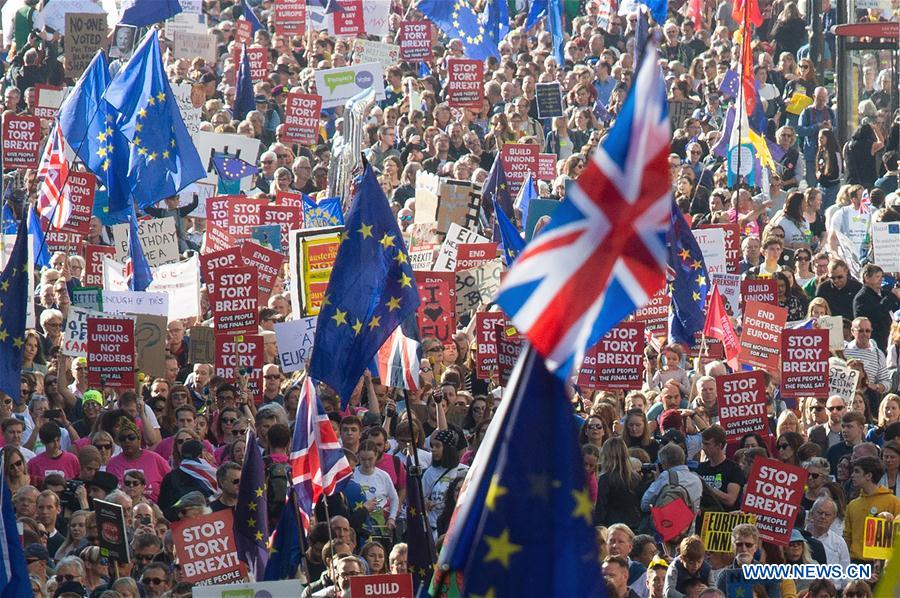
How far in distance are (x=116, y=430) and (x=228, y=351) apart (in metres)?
1.65

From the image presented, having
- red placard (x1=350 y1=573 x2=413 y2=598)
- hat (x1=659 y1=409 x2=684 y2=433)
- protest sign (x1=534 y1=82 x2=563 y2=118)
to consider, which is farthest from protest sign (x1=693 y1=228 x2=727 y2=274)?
red placard (x1=350 y1=573 x2=413 y2=598)

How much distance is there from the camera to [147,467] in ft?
45.4

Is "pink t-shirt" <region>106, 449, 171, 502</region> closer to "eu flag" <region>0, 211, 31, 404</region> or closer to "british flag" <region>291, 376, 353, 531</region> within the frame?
"eu flag" <region>0, 211, 31, 404</region>

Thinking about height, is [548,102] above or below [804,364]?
above

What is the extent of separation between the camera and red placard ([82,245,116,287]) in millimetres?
18406

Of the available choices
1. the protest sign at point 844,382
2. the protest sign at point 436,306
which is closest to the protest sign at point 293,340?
the protest sign at point 436,306

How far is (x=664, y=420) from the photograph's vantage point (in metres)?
14.8

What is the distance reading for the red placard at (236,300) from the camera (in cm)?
1582

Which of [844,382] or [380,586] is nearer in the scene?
[380,586]

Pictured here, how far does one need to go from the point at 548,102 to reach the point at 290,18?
7.08 metres

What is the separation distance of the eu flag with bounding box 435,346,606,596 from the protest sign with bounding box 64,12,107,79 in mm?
20002

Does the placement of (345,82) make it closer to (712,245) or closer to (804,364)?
(712,245)

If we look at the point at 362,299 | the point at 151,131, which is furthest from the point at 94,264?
the point at 362,299

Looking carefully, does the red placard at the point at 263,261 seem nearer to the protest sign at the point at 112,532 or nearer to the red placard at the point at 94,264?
the red placard at the point at 94,264
